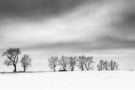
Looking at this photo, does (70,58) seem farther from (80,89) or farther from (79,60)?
(80,89)

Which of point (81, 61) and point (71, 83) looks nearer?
point (71, 83)

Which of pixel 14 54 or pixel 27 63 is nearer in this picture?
pixel 14 54

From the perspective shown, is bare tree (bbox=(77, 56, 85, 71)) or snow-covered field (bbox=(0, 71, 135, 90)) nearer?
snow-covered field (bbox=(0, 71, 135, 90))

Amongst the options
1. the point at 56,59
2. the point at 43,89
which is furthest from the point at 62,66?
the point at 43,89

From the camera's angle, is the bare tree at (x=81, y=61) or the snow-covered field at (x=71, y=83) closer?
the snow-covered field at (x=71, y=83)

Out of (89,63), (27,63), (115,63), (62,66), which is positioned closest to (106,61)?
(115,63)

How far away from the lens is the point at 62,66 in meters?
97.4

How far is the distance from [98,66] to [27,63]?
1868 inches

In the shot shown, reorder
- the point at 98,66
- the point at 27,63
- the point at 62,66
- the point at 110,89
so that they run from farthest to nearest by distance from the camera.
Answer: the point at 98,66 → the point at 62,66 → the point at 27,63 → the point at 110,89

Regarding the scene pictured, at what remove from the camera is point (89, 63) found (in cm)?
9775

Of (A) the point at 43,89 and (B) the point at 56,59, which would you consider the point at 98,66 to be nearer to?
(B) the point at 56,59

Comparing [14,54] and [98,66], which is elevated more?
[14,54]

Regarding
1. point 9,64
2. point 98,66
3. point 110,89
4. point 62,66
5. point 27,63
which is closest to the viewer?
point 110,89

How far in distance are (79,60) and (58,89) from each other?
85.3 m
